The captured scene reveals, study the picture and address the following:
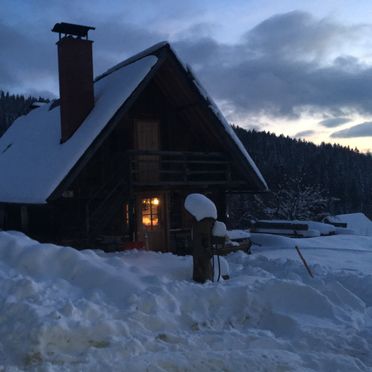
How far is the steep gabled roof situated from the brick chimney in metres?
0.37

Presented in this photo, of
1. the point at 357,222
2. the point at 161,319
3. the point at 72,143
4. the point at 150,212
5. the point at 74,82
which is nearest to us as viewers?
the point at 161,319

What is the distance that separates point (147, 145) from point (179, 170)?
1416 millimetres

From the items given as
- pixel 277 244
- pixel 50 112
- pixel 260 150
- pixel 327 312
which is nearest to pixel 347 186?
pixel 260 150

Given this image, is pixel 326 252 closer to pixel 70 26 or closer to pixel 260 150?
pixel 70 26

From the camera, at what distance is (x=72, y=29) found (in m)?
14.3

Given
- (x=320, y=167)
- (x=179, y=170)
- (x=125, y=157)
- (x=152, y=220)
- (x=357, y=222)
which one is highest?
(x=320, y=167)

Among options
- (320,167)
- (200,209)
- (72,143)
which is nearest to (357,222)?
(72,143)

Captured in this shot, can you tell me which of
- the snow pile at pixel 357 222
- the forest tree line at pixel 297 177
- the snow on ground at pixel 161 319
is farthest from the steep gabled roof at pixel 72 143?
the snow pile at pixel 357 222

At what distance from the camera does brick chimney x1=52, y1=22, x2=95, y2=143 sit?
1351 cm

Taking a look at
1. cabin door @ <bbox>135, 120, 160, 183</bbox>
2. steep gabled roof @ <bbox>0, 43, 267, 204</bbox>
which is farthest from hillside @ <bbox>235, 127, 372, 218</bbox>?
steep gabled roof @ <bbox>0, 43, 267, 204</bbox>

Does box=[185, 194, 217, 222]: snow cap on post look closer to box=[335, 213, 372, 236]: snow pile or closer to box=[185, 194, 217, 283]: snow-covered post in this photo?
box=[185, 194, 217, 283]: snow-covered post

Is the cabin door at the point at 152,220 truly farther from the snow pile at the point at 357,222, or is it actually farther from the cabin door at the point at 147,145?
the snow pile at the point at 357,222

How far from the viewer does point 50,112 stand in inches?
716

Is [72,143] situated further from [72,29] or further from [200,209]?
[200,209]
